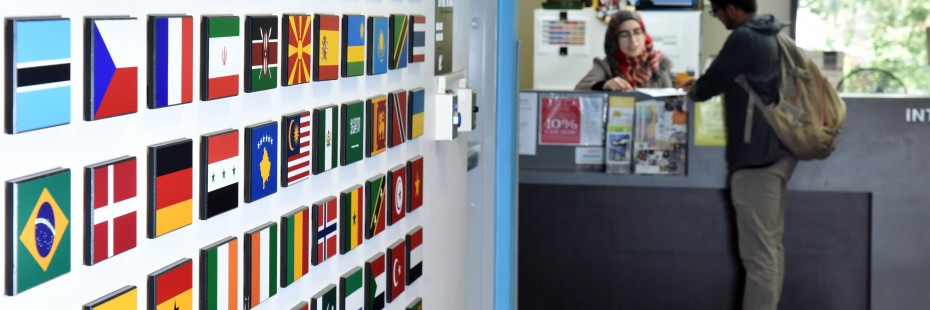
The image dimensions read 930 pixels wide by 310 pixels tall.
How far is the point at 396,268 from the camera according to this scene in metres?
1.90

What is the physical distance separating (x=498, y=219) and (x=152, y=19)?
1.61 meters

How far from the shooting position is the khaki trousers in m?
4.10

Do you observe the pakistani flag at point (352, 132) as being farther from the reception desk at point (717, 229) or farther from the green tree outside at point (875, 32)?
the green tree outside at point (875, 32)

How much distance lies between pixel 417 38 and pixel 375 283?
0.40m

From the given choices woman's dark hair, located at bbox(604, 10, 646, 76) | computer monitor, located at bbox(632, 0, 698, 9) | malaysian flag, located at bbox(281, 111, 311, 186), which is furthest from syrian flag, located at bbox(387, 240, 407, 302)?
computer monitor, located at bbox(632, 0, 698, 9)

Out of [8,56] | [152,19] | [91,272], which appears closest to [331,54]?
[152,19]

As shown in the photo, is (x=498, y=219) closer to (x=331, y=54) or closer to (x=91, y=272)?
(x=331, y=54)

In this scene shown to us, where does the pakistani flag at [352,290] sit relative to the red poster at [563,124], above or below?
below

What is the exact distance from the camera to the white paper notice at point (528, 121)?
182 inches

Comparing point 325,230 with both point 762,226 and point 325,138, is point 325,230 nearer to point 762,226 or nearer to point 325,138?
point 325,138

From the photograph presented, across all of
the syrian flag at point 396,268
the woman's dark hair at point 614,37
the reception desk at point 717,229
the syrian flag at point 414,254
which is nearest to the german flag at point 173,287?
the syrian flag at point 396,268

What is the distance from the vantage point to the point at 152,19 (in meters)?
1.05

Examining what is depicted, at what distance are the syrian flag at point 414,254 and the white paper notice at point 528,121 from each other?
2.57m

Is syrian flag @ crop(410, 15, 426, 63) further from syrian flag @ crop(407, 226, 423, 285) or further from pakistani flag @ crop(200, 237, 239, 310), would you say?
pakistani flag @ crop(200, 237, 239, 310)
